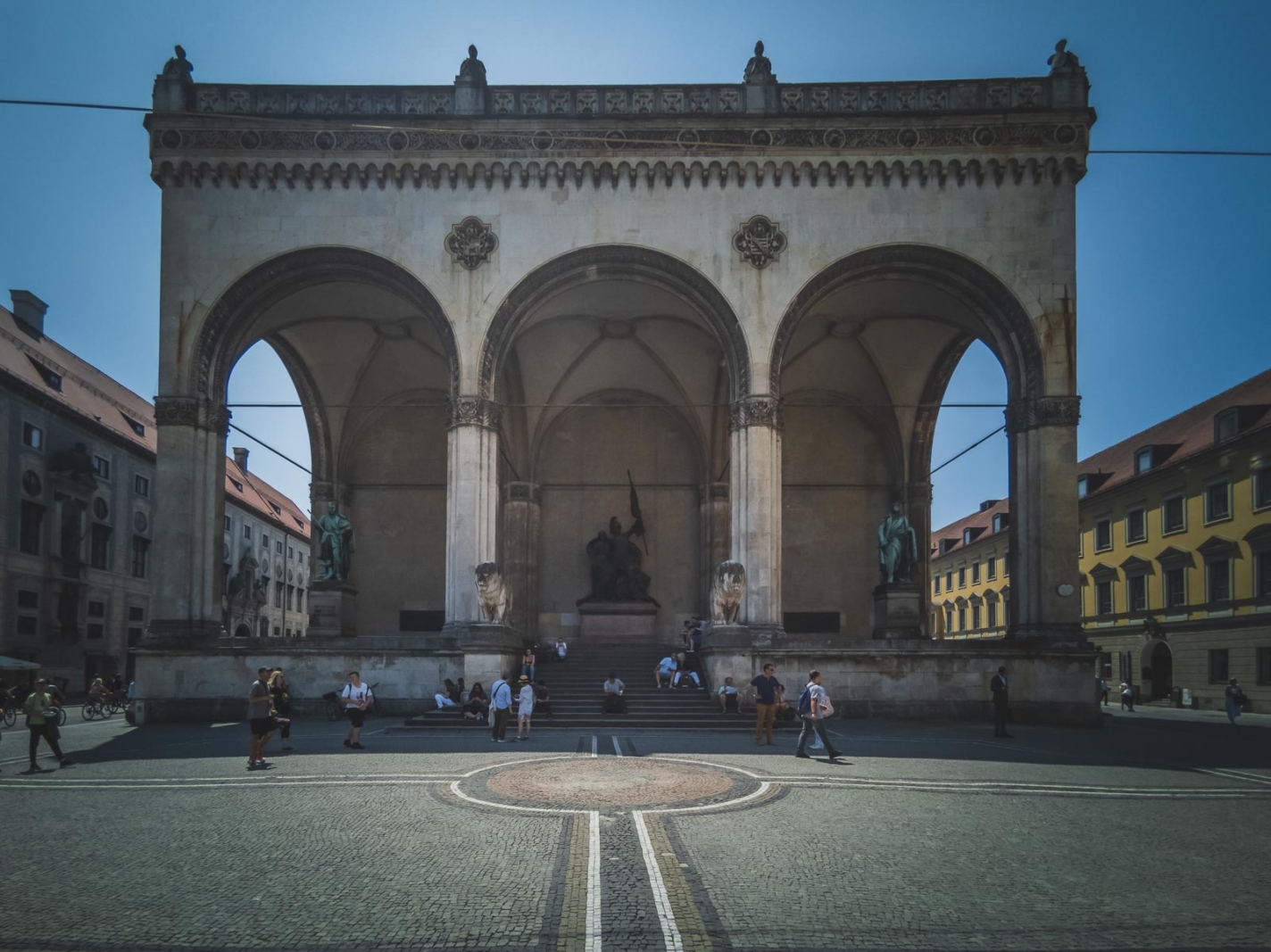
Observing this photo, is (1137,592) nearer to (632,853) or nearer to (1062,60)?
(1062,60)

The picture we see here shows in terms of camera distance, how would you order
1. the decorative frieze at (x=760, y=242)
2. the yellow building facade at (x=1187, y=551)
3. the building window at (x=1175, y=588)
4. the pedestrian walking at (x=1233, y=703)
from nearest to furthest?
the decorative frieze at (x=760, y=242) → the pedestrian walking at (x=1233, y=703) → the yellow building facade at (x=1187, y=551) → the building window at (x=1175, y=588)

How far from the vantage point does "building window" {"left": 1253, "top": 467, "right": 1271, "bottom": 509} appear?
34875 mm

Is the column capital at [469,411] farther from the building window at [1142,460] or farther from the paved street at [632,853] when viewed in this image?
the building window at [1142,460]

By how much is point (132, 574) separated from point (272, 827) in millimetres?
42813

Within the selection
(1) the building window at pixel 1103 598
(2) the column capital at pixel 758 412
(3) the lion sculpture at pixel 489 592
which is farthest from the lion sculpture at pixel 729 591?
(1) the building window at pixel 1103 598

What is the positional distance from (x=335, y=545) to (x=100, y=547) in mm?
20537

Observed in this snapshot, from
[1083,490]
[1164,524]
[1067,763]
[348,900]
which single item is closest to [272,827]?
[348,900]

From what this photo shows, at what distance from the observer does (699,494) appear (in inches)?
1351

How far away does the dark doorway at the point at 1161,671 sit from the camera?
42.8 m

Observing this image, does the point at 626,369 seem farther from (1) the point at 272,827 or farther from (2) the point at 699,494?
(1) the point at 272,827

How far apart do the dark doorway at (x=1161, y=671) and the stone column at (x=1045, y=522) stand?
2333cm

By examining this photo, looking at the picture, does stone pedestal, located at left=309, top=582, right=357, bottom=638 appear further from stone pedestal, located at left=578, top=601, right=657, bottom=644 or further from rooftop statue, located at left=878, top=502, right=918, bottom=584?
rooftop statue, located at left=878, top=502, right=918, bottom=584

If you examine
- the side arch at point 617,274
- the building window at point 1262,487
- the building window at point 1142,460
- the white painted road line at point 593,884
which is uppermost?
the side arch at point 617,274

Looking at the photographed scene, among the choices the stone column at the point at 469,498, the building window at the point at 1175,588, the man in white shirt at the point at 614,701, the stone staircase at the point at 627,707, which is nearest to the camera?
the stone staircase at the point at 627,707
